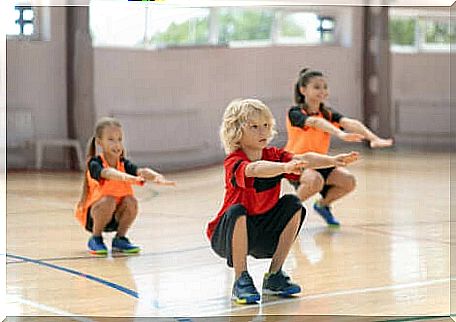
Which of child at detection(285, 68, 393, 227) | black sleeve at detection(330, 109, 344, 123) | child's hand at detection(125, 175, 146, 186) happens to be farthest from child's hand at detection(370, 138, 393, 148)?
child's hand at detection(125, 175, 146, 186)

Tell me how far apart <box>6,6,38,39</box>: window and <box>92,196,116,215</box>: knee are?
453mm

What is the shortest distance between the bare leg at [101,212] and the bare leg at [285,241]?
0.55m

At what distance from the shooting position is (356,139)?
7.57ft

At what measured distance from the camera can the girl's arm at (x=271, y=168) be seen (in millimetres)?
1997

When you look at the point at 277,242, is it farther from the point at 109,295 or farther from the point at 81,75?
the point at 81,75

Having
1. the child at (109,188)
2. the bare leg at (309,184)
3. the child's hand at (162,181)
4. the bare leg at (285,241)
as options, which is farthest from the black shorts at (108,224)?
the bare leg at (285,241)

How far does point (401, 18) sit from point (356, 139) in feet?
0.83

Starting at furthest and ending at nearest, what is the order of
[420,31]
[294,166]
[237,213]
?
[420,31], [237,213], [294,166]

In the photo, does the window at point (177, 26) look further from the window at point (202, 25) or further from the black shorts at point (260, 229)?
the black shorts at point (260, 229)

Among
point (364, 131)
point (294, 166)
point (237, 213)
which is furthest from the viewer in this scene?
point (364, 131)

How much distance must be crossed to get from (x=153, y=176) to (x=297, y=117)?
32 cm

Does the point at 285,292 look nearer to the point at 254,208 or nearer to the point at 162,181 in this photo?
the point at 254,208

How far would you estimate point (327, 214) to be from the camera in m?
2.46

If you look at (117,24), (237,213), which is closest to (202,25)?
(117,24)
